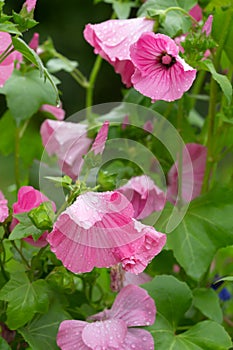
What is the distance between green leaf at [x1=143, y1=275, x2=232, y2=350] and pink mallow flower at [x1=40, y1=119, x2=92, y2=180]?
0.60 ft

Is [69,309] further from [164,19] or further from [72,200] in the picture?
[164,19]

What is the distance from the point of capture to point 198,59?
0.87 m

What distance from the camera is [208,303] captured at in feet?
3.20

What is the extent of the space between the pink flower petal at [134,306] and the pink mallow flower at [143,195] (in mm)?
102

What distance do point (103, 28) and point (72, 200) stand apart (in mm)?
250

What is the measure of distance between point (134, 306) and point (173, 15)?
329mm

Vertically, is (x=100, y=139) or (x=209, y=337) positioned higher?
(x=100, y=139)

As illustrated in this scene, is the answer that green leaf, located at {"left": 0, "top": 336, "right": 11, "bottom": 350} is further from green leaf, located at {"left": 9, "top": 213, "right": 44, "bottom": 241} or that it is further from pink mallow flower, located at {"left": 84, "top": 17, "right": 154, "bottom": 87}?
pink mallow flower, located at {"left": 84, "top": 17, "right": 154, "bottom": 87}

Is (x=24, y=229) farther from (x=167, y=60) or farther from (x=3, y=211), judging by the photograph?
(x=167, y=60)

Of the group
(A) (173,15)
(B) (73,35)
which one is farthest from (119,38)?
(B) (73,35)

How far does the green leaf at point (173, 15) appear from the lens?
2.95ft

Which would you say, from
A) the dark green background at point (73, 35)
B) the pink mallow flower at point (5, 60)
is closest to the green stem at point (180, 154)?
the pink mallow flower at point (5, 60)

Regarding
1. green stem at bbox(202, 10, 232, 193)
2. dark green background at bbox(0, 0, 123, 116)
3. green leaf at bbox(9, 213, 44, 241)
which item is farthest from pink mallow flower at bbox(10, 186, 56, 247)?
dark green background at bbox(0, 0, 123, 116)

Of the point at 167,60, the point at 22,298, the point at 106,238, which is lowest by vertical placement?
the point at 22,298
